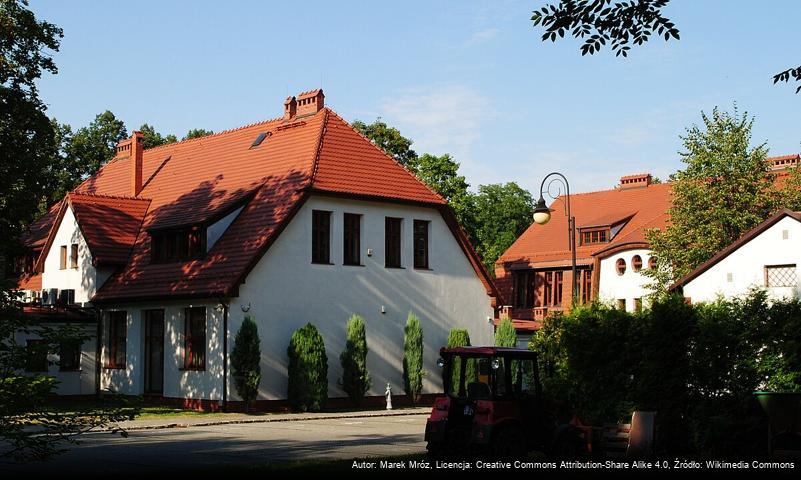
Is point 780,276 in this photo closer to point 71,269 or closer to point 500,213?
point 71,269

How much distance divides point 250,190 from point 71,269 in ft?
27.8

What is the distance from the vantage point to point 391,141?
56.8 m

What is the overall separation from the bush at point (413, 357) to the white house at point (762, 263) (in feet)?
32.8

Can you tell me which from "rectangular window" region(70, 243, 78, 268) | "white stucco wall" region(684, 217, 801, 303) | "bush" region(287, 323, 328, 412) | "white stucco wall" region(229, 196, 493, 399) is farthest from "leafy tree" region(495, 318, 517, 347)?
"rectangular window" region(70, 243, 78, 268)

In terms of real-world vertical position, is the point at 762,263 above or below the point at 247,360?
above

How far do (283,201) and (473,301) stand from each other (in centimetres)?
883

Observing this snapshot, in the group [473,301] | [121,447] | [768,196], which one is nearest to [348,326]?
[473,301]

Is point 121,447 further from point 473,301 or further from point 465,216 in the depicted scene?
point 465,216

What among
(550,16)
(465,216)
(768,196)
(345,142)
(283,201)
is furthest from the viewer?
(465,216)

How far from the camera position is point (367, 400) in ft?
114

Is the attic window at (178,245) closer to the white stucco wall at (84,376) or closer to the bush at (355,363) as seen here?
the white stucco wall at (84,376)

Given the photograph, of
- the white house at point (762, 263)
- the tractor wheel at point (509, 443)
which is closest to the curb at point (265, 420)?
the tractor wheel at point (509, 443)

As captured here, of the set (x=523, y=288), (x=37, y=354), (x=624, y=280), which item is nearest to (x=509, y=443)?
(x=37, y=354)

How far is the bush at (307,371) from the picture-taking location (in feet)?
106
